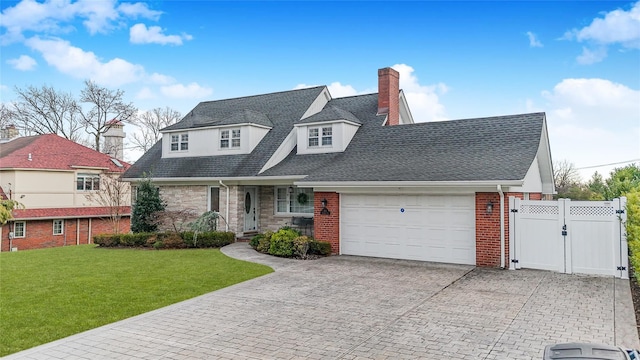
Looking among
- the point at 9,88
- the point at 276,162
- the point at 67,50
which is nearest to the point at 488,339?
the point at 276,162

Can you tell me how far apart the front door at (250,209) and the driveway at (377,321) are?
8.25 m

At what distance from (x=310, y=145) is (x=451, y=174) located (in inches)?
295

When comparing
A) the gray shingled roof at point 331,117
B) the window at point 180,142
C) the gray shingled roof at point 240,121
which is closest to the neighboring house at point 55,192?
the gray shingled roof at point 240,121

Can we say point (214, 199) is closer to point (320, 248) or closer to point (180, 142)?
point (180, 142)

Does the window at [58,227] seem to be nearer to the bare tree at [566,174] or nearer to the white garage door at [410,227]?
the white garage door at [410,227]

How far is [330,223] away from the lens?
555 inches

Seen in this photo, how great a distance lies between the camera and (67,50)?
23797mm

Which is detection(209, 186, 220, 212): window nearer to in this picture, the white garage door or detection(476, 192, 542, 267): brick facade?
the white garage door

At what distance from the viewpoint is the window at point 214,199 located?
18.7 metres

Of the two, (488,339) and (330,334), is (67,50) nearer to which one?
(330,334)

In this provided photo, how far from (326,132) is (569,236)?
385 inches

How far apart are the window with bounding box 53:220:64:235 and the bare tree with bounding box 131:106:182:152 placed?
16.8 metres

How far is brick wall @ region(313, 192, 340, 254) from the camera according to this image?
14.0 m

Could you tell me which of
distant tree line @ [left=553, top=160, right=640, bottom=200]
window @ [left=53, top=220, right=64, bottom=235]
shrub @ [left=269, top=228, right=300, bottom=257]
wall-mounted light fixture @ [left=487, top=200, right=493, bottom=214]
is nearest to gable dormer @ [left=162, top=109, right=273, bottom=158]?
shrub @ [left=269, top=228, right=300, bottom=257]
